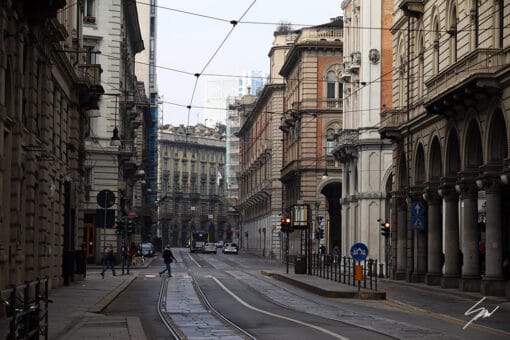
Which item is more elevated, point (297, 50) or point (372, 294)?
point (297, 50)

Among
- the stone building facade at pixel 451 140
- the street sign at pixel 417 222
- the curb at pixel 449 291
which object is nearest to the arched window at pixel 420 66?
the stone building facade at pixel 451 140

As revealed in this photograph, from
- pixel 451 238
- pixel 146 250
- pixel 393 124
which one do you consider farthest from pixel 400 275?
pixel 146 250

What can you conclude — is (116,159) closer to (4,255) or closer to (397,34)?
(397,34)

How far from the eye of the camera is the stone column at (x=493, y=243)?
132 feet

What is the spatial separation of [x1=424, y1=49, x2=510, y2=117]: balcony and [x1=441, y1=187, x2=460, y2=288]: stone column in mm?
3703

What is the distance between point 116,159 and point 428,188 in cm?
2791

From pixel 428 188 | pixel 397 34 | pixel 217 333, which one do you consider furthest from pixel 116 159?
pixel 217 333

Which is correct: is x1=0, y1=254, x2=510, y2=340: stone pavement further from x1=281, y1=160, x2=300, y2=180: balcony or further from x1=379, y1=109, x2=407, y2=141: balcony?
x1=281, y1=160, x2=300, y2=180: balcony

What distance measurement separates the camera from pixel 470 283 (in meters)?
43.9

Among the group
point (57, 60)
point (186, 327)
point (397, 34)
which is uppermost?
point (397, 34)

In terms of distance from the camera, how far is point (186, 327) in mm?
25500

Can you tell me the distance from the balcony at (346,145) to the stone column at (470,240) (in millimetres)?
27001

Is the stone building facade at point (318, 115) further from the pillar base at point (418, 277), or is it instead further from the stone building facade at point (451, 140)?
the pillar base at point (418, 277)

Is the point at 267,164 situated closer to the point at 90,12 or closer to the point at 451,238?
the point at 90,12
